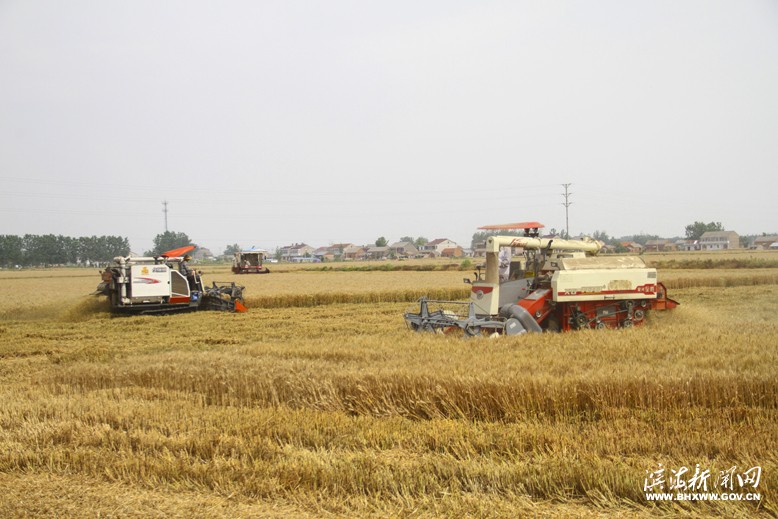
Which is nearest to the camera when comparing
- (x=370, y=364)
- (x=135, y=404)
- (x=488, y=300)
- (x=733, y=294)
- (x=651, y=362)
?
(x=135, y=404)

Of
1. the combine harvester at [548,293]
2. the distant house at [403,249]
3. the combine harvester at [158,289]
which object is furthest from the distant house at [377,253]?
the combine harvester at [548,293]

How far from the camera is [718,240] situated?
84812 millimetres

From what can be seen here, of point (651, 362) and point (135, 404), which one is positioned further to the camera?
point (651, 362)

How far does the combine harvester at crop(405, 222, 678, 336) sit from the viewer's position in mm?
11422

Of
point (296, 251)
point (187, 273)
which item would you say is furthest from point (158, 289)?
point (296, 251)

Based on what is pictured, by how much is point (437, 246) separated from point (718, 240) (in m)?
56.9

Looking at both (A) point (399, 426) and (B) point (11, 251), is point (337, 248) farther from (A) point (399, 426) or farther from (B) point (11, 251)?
(A) point (399, 426)

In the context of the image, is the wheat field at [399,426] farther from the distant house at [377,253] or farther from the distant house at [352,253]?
the distant house at [352,253]

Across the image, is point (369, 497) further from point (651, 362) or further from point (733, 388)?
point (651, 362)

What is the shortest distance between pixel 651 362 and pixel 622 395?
1.78 m

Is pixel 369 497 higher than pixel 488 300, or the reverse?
pixel 488 300

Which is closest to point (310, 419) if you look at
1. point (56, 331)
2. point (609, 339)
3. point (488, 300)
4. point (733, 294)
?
point (609, 339)

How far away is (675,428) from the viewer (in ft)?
17.1

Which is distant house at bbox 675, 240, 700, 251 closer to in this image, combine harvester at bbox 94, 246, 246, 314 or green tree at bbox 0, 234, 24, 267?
combine harvester at bbox 94, 246, 246, 314
